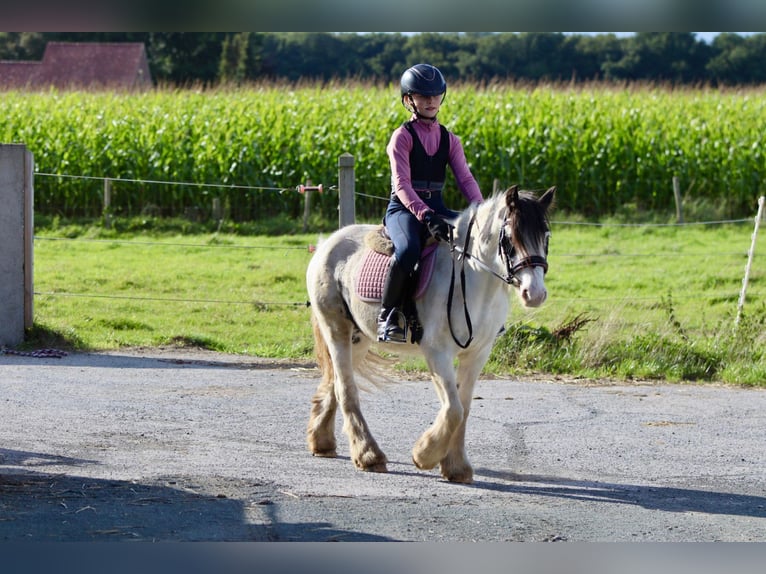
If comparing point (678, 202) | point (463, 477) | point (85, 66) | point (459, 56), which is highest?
point (459, 56)

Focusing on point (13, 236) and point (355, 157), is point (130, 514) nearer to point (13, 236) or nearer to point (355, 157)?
point (13, 236)

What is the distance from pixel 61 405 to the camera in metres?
8.90

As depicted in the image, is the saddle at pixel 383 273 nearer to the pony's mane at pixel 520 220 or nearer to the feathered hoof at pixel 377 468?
the pony's mane at pixel 520 220

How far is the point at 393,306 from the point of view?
668 cm

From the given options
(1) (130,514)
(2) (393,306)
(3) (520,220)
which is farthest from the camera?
(2) (393,306)

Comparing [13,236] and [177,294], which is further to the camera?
[177,294]

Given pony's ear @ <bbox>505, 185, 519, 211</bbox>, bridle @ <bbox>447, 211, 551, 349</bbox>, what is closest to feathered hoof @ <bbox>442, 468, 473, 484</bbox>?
bridle @ <bbox>447, 211, 551, 349</bbox>

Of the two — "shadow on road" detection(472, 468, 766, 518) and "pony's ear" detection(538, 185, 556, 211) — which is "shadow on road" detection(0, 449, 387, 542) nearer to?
"shadow on road" detection(472, 468, 766, 518)

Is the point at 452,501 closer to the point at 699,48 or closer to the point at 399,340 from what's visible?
the point at 399,340

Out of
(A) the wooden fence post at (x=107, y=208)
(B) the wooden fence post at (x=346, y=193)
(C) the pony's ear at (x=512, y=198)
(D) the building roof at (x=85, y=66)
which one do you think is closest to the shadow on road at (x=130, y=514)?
(C) the pony's ear at (x=512, y=198)

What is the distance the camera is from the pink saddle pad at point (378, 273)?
22.1ft

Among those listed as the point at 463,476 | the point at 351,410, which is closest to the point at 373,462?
the point at 351,410

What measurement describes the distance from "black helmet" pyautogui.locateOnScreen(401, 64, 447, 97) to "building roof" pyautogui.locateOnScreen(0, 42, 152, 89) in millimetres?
36510

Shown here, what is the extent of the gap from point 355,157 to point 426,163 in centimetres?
1689
